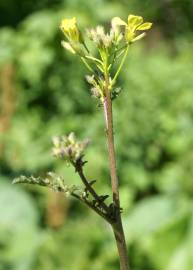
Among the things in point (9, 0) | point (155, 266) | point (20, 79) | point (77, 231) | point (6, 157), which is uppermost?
point (9, 0)

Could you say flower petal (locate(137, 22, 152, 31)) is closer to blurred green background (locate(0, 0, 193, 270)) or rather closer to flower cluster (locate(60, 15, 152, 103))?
flower cluster (locate(60, 15, 152, 103))

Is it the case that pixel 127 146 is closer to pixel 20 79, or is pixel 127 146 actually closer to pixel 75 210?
pixel 75 210

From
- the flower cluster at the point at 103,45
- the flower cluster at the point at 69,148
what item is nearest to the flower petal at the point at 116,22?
the flower cluster at the point at 103,45

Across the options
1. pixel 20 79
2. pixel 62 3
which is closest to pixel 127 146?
pixel 20 79

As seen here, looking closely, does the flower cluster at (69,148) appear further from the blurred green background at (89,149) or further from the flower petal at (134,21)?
the blurred green background at (89,149)

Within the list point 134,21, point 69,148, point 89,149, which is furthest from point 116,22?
point 89,149

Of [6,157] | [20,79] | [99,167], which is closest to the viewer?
[99,167]
